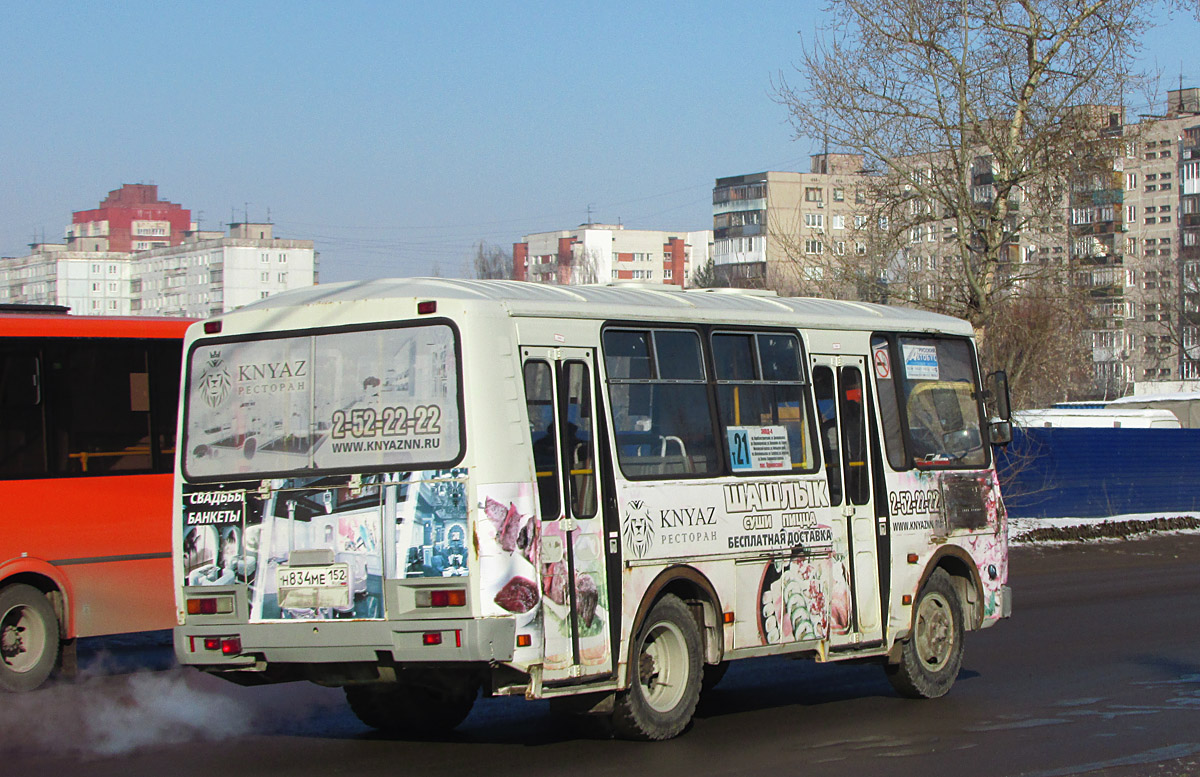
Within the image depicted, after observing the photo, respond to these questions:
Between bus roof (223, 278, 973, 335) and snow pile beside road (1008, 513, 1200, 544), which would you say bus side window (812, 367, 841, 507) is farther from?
snow pile beside road (1008, 513, 1200, 544)

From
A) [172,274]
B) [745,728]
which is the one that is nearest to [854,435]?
[745,728]

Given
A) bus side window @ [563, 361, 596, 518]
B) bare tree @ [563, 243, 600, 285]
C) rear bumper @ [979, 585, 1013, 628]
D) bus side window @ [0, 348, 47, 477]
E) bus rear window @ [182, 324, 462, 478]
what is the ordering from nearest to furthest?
1. bus rear window @ [182, 324, 462, 478]
2. bus side window @ [563, 361, 596, 518]
3. bus side window @ [0, 348, 47, 477]
4. rear bumper @ [979, 585, 1013, 628]
5. bare tree @ [563, 243, 600, 285]

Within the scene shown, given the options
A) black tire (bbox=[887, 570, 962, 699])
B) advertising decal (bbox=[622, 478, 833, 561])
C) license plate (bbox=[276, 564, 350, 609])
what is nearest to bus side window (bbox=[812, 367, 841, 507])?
advertising decal (bbox=[622, 478, 833, 561])

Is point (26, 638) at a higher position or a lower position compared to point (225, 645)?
lower

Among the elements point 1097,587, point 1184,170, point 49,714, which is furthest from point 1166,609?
point 1184,170

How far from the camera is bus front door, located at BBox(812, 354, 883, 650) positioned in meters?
→ 10.4

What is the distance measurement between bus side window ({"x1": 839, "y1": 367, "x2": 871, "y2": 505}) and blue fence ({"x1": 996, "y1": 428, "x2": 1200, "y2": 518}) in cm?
1607

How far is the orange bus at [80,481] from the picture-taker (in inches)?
462

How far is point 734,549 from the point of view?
9484 millimetres

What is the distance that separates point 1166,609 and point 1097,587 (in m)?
2.57

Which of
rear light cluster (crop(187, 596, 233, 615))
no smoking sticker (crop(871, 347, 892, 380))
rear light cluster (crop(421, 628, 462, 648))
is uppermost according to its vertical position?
no smoking sticker (crop(871, 347, 892, 380))

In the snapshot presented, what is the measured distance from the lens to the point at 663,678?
9.12 m

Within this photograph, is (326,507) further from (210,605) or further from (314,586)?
(210,605)

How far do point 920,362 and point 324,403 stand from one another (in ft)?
17.7
